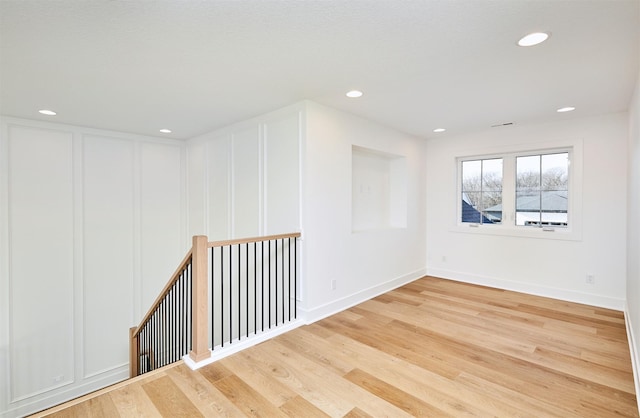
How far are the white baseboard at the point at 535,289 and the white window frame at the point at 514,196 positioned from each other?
0.68m

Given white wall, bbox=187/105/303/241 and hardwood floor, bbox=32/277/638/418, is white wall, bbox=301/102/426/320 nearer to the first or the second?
white wall, bbox=187/105/303/241

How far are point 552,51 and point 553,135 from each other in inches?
91.0

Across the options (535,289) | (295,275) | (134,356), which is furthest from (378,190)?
(134,356)

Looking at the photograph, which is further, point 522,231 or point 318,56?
point 522,231

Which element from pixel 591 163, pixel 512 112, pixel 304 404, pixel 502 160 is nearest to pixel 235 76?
pixel 304 404

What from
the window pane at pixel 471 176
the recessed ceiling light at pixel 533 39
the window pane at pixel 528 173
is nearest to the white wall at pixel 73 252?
the window pane at pixel 471 176

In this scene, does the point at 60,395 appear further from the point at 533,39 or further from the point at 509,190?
the point at 509,190

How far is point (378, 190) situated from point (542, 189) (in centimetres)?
222

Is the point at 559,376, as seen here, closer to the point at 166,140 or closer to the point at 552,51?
the point at 552,51

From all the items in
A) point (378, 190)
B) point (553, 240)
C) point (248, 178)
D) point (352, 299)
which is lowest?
point (352, 299)

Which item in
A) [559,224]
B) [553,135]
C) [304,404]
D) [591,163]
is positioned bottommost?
[304,404]

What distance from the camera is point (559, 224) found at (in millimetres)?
4113

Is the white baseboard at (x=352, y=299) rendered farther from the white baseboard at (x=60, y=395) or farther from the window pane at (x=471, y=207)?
the white baseboard at (x=60, y=395)

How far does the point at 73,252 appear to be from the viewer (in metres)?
4.32
